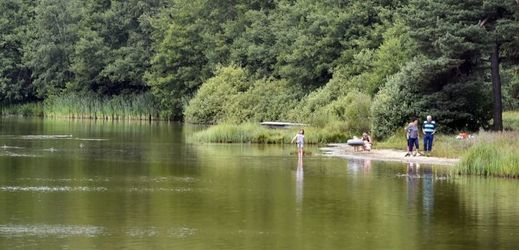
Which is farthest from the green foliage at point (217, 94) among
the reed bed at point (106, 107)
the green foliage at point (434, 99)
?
the green foliage at point (434, 99)

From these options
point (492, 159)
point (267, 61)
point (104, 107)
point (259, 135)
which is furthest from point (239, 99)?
point (492, 159)

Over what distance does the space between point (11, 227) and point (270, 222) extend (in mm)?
5557

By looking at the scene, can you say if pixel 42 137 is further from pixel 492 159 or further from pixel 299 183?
pixel 492 159

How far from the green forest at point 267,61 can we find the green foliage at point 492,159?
12.8 metres

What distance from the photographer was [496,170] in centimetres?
3369

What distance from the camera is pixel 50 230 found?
21516mm

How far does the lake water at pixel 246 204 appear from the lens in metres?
20.7

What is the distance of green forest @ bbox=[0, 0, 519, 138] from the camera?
162 feet

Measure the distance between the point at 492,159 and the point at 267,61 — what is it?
54.5m

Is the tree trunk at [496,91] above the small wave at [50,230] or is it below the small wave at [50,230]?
above

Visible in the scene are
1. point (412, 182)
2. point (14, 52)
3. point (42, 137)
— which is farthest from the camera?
point (14, 52)

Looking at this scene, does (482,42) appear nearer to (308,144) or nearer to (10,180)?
(308,144)

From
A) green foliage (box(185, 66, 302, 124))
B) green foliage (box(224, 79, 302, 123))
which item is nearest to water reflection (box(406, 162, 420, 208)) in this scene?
green foliage (box(185, 66, 302, 124))

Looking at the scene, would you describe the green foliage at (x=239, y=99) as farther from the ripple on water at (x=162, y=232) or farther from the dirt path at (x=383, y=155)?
the ripple on water at (x=162, y=232)
